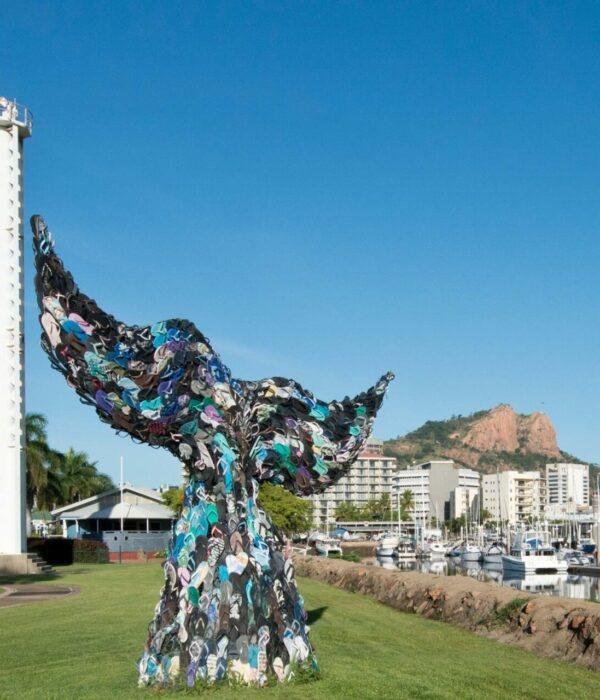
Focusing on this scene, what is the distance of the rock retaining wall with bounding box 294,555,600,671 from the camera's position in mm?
20141

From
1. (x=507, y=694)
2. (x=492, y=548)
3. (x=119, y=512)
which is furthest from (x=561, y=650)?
(x=492, y=548)

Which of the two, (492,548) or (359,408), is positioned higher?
(359,408)

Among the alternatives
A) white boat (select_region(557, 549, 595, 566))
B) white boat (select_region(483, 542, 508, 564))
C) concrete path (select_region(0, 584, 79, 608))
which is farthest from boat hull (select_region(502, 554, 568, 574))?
concrete path (select_region(0, 584, 79, 608))

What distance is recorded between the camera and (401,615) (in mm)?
27281

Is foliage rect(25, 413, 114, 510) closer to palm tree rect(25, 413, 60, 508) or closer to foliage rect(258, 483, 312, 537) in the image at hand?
palm tree rect(25, 413, 60, 508)

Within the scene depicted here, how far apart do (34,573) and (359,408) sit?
29.6 metres

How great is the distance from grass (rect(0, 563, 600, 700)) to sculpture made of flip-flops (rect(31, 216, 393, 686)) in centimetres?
54

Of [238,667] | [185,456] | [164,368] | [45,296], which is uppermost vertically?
[45,296]

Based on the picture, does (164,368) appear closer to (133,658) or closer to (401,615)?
(133,658)

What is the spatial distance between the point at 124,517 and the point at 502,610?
134 feet

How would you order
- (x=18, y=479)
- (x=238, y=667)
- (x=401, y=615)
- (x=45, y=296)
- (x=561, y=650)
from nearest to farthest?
(x=238, y=667), (x=45, y=296), (x=561, y=650), (x=401, y=615), (x=18, y=479)

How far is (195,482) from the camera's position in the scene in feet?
43.1

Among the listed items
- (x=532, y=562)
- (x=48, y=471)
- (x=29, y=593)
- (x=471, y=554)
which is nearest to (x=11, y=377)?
(x=29, y=593)

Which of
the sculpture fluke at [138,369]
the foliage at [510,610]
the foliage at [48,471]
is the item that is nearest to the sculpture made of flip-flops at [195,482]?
the sculpture fluke at [138,369]
